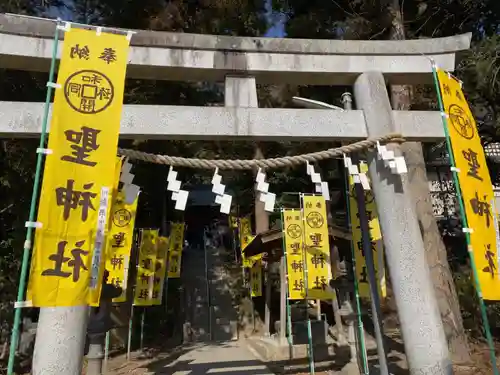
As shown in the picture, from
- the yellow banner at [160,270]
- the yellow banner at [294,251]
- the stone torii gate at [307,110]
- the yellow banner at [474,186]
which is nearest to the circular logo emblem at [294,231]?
the yellow banner at [294,251]

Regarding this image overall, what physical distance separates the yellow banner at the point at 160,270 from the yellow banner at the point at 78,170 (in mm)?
8710

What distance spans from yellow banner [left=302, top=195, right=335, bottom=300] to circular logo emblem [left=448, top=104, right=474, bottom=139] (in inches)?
170

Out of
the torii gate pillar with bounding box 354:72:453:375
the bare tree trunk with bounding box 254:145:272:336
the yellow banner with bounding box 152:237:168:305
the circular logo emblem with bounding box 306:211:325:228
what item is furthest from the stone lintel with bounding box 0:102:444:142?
the bare tree trunk with bounding box 254:145:272:336

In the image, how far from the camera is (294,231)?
895 centimetres

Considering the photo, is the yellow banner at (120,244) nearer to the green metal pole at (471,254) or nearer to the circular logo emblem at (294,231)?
the circular logo emblem at (294,231)

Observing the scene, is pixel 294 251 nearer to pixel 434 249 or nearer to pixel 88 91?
pixel 434 249

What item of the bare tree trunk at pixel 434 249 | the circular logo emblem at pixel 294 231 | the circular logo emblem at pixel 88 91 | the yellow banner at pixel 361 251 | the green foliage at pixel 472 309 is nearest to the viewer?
the circular logo emblem at pixel 88 91

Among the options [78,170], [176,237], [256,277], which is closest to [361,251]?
[78,170]

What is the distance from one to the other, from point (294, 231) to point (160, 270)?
4.87 meters

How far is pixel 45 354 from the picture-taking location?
11.4 feet

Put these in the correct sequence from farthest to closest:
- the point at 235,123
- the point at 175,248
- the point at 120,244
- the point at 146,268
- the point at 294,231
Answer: the point at 175,248
the point at 146,268
the point at 120,244
the point at 294,231
the point at 235,123

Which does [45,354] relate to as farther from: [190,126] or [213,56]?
[213,56]

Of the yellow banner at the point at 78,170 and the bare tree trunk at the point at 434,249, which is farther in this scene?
the bare tree trunk at the point at 434,249

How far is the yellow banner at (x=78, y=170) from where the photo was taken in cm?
311
